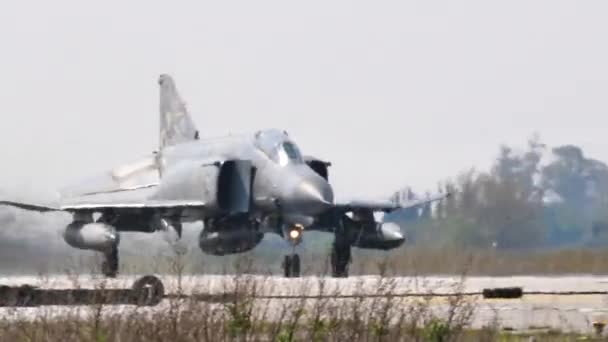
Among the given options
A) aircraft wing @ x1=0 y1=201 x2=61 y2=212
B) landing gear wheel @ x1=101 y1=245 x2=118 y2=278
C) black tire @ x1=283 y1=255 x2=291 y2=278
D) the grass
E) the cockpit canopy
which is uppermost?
the cockpit canopy

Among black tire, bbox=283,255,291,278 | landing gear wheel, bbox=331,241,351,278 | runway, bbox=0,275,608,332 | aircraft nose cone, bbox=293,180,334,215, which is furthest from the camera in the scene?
landing gear wheel, bbox=331,241,351,278

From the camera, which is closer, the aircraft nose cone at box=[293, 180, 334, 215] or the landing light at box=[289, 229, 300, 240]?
the aircraft nose cone at box=[293, 180, 334, 215]

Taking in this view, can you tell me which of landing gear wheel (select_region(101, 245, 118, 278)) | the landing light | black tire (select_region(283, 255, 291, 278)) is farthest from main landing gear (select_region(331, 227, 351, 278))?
landing gear wheel (select_region(101, 245, 118, 278))

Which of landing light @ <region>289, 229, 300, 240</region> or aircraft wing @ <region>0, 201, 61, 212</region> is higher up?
aircraft wing @ <region>0, 201, 61, 212</region>

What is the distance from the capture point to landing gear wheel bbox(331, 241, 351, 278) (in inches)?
1570

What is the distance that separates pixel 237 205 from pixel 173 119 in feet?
21.3

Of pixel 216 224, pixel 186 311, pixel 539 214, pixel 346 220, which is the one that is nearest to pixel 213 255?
pixel 216 224

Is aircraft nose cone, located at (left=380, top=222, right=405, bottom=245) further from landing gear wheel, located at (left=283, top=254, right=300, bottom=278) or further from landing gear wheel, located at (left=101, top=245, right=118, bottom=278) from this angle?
landing gear wheel, located at (left=101, top=245, right=118, bottom=278)

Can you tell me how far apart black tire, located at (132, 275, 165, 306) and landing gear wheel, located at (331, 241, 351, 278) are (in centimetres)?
1510

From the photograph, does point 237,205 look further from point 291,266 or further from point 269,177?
point 291,266

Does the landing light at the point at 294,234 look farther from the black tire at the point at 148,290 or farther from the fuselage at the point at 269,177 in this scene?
the black tire at the point at 148,290

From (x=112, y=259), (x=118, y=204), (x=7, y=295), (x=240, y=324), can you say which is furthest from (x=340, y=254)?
(x=240, y=324)

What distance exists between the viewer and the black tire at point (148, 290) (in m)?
22.8

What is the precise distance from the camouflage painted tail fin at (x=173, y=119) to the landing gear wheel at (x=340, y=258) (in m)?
6.37
